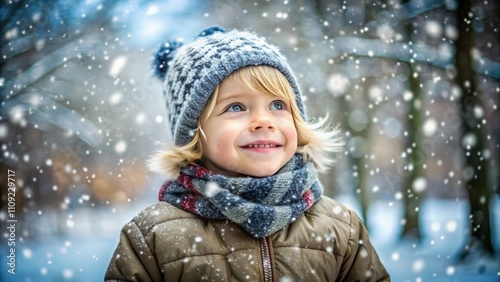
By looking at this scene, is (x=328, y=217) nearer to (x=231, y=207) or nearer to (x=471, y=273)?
(x=231, y=207)

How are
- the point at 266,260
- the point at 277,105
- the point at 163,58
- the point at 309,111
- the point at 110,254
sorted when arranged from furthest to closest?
the point at 309,111 < the point at 110,254 < the point at 163,58 < the point at 277,105 < the point at 266,260

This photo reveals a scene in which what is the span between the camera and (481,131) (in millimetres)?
3211

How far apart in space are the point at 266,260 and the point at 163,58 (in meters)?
0.86

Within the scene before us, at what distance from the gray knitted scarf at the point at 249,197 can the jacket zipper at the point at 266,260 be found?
0.04 m

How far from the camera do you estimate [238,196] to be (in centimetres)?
140

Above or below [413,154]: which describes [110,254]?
below

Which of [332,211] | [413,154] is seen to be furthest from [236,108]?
[413,154]

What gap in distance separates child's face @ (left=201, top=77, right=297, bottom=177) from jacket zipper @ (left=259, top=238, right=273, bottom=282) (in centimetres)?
21

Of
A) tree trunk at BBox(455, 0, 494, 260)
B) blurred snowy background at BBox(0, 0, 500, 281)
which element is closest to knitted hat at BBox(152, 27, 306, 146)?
blurred snowy background at BBox(0, 0, 500, 281)

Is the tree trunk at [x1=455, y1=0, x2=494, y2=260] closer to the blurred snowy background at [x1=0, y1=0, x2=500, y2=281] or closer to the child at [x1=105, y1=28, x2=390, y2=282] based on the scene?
the blurred snowy background at [x1=0, y1=0, x2=500, y2=281]

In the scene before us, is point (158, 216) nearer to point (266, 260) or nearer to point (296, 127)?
point (266, 260)

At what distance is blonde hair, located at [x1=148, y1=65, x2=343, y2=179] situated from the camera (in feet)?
4.73

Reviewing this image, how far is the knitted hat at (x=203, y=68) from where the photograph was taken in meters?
1.43

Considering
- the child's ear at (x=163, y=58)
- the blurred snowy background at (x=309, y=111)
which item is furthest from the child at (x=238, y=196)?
the blurred snowy background at (x=309, y=111)
